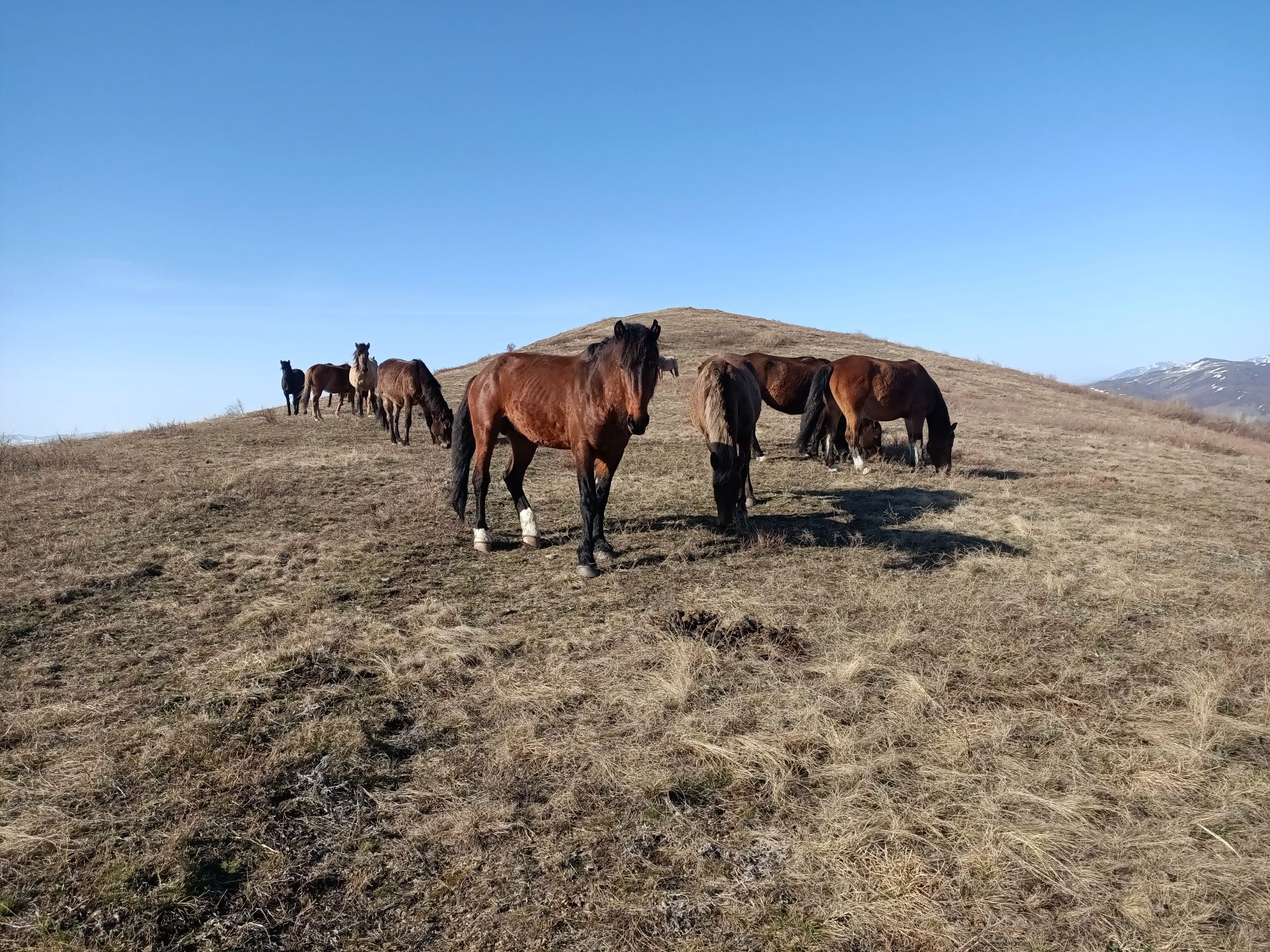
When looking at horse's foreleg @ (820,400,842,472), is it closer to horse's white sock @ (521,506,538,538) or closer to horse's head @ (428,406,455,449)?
horse's white sock @ (521,506,538,538)

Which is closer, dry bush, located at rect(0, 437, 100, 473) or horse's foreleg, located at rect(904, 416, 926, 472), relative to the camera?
dry bush, located at rect(0, 437, 100, 473)

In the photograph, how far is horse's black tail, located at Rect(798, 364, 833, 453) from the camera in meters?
12.6

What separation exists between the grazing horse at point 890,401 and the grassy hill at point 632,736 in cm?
398

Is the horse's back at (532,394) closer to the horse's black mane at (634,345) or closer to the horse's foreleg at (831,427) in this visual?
the horse's black mane at (634,345)

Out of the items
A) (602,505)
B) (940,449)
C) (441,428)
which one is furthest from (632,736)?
(441,428)

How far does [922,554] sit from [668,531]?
115 inches

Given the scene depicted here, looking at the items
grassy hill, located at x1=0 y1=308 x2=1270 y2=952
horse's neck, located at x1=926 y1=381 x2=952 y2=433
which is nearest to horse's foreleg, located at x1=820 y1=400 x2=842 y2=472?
horse's neck, located at x1=926 y1=381 x2=952 y2=433

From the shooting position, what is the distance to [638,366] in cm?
615

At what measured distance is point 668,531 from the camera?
810 centimetres

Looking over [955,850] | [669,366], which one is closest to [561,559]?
[955,850]

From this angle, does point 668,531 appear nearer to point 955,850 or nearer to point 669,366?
point 955,850

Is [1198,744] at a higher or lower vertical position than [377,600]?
lower

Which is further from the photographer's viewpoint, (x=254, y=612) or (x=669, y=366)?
(x=669, y=366)

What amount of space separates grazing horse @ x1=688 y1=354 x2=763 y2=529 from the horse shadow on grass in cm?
42
